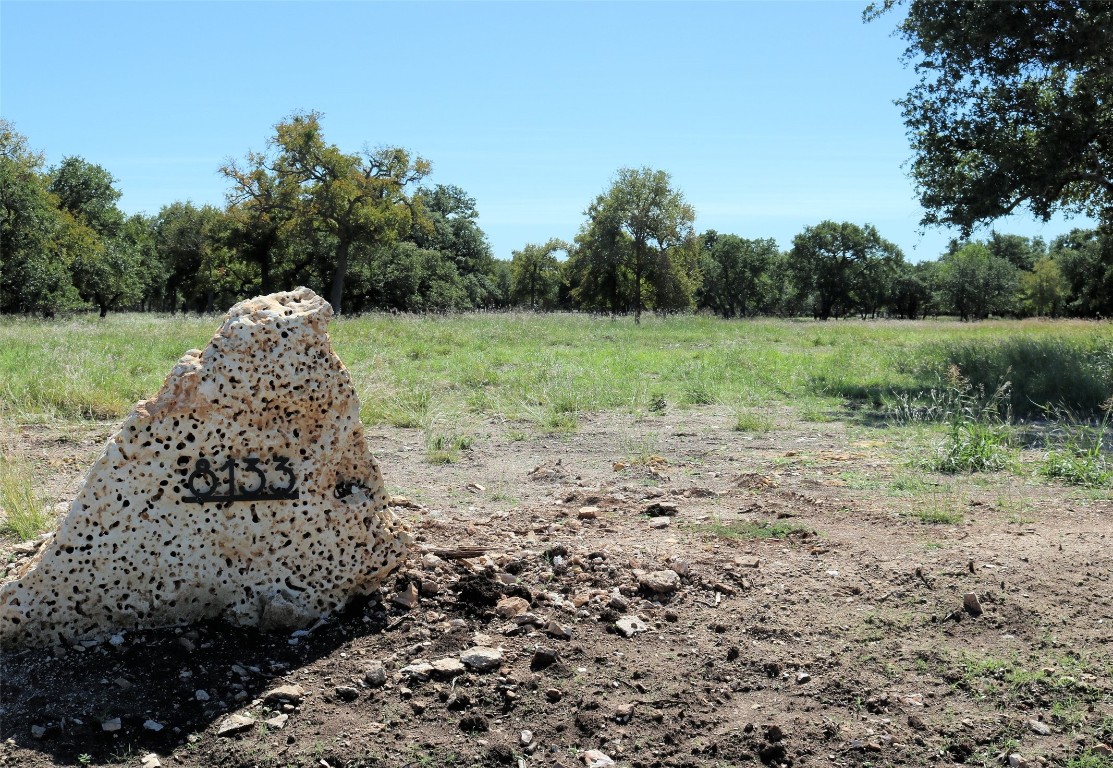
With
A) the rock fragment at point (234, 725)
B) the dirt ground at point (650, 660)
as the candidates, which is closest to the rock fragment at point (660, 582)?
the dirt ground at point (650, 660)

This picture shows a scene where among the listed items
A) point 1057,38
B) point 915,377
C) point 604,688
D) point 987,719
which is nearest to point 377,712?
point 604,688

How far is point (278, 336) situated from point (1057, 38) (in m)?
15.8

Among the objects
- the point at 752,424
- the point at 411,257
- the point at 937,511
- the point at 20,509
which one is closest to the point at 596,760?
the point at 937,511

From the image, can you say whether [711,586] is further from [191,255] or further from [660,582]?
[191,255]

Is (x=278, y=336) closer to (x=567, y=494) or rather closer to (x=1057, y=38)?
(x=567, y=494)

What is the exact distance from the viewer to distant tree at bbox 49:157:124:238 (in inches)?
1941

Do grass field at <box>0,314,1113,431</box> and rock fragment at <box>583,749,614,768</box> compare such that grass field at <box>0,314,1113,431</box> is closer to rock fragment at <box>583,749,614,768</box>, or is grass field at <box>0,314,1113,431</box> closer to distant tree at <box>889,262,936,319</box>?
rock fragment at <box>583,749,614,768</box>

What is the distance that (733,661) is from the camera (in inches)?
147

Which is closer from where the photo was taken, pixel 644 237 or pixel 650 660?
pixel 650 660

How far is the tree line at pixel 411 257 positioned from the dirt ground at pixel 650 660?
49.6 ft

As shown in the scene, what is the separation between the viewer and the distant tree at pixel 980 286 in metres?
75.5

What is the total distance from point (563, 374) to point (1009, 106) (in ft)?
32.6

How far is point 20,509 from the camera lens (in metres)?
5.24

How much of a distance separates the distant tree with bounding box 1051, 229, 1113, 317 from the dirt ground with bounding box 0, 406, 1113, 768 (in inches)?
2077
